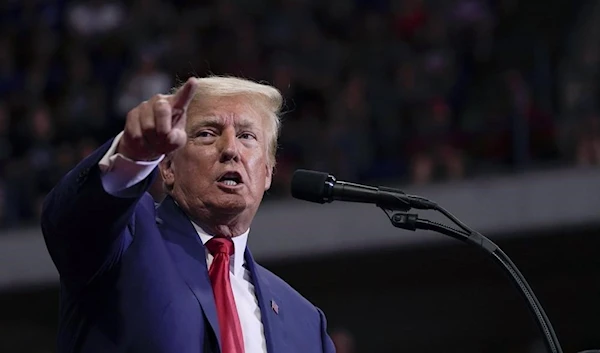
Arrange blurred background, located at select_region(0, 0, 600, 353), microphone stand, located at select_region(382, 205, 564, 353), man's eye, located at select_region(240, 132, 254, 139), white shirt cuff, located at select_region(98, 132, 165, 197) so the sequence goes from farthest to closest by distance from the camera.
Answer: blurred background, located at select_region(0, 0, 600, 353) < man's eye, located at select_region(240, 132, 254, 139) < microphone stand, located at select_region(382, 205, 564, 353) < white shirt cuff, located at select_region(98, 132, 165, 197)

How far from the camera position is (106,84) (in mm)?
9914

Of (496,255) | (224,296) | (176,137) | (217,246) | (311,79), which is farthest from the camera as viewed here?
(311,79)

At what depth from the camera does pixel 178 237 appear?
3125 mm

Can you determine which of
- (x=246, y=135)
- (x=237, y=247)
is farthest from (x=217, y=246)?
(x=246, y=135)

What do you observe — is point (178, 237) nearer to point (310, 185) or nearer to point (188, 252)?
point (188, 252)

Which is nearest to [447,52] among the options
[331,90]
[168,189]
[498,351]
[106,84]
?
[331,90]

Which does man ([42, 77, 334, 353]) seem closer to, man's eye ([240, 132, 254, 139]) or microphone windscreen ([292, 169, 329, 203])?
man's eye ([240, 132, 254, 139])

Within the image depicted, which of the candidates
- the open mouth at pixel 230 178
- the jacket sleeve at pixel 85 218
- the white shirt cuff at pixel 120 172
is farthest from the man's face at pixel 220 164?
the white shirt cuff at pixel 120 172

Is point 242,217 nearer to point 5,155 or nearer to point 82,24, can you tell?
point 5,155

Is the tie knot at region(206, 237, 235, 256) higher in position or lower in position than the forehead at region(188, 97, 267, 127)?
lower

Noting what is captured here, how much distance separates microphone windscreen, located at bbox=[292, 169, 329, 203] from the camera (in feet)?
9.55

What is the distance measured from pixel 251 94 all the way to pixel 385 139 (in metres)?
5.06

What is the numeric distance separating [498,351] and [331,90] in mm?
2220

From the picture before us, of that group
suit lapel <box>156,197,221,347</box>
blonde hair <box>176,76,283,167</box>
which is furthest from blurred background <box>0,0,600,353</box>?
suit lapel <box>156,197,221,347</box>
